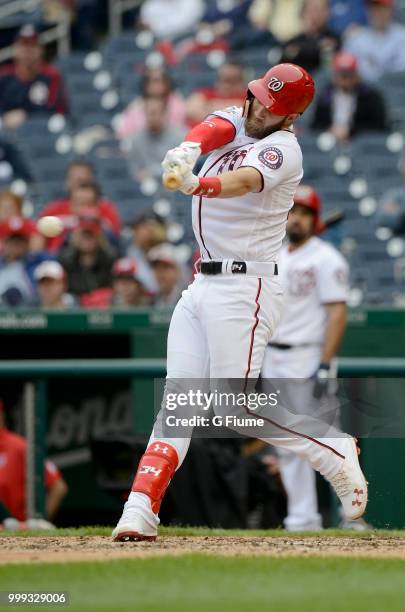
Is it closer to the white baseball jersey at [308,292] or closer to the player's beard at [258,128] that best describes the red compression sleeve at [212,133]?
the player's beard at [258,128]

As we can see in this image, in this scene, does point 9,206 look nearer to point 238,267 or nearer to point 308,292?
point 308,292

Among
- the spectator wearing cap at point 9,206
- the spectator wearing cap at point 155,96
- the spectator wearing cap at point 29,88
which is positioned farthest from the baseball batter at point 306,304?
the spectator wearing cap at point 29,88

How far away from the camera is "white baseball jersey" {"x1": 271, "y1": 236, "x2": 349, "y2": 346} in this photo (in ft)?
26.0

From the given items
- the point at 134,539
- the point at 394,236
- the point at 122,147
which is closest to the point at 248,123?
the point at 134,539

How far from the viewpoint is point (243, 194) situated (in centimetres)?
502

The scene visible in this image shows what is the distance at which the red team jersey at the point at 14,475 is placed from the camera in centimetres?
745

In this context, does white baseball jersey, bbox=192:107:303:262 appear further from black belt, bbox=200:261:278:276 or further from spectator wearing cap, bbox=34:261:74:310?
spectator wearing cap, bbox=34:261:74:310

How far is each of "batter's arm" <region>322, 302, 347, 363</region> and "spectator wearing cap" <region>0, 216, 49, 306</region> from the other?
8.71 feet

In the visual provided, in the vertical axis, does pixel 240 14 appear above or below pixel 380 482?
above

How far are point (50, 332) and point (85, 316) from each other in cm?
29

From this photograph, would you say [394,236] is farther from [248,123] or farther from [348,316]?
[248,123]

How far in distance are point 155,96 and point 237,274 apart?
275 inches

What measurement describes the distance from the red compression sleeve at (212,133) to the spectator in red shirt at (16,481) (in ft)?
8.78

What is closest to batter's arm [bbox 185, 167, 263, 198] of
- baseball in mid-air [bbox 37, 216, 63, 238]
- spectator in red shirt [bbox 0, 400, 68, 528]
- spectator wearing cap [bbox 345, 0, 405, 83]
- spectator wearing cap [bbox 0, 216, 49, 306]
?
baseball in mid-air [bbox 37, 216, 63, 238]
